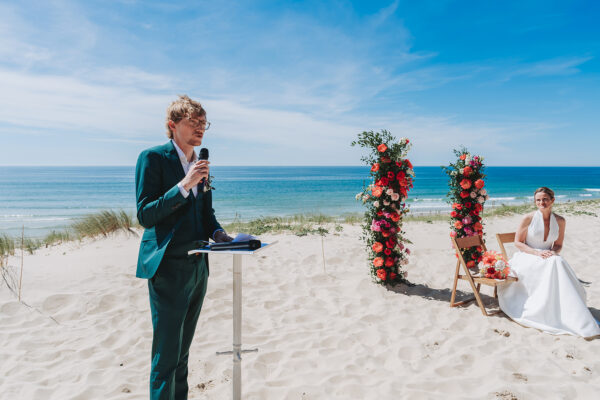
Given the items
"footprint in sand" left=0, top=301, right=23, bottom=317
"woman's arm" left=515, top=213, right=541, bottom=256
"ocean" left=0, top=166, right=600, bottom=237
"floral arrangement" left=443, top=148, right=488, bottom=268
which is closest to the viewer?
"footprint in sand" left=0, top=301, right=23, bottom=317

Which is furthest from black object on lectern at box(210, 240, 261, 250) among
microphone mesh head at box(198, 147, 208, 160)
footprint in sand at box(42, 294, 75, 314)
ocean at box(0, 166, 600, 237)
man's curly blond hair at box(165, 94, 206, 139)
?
footprint in sand at box(42, 294, 75, 314)

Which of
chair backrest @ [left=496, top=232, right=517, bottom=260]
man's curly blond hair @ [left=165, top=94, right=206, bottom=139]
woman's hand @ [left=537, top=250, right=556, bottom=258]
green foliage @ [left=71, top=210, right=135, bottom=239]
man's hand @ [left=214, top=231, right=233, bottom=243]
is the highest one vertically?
man's curly blond hair @ [left=165, top=94, right=206, bottom=139]

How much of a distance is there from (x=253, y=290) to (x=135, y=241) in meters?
4.50

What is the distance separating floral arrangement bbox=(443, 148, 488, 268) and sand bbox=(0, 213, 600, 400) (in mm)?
946

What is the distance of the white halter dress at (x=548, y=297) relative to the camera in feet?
13.4

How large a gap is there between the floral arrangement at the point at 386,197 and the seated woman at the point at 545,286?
161 cm

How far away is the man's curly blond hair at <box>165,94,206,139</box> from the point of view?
6.60 ft

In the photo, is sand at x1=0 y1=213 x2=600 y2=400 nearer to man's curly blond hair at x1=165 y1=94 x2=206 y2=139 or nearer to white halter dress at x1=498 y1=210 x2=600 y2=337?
white halter dress at x1=498 y1=210 x2=600 y2=337

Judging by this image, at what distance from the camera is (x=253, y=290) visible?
223 inches

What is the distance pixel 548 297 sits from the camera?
4301 millimetres

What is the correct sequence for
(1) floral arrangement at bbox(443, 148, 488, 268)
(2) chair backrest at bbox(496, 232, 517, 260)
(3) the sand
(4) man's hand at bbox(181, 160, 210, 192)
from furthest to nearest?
(1) floral arrangement at bbox(443, 148, 488, 268) < (2) chair backrest at bbox(496, 232, 517, 260) < (3) the sand < (4) man's hand at bbox(181, 160, 210, 192)

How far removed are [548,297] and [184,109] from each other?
4710mm

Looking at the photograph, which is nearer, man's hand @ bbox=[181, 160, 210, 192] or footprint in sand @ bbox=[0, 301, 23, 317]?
man's hand @ bbox=[181, 160, 210, 192]

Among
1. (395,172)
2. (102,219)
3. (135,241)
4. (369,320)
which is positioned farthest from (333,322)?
(102,219)
